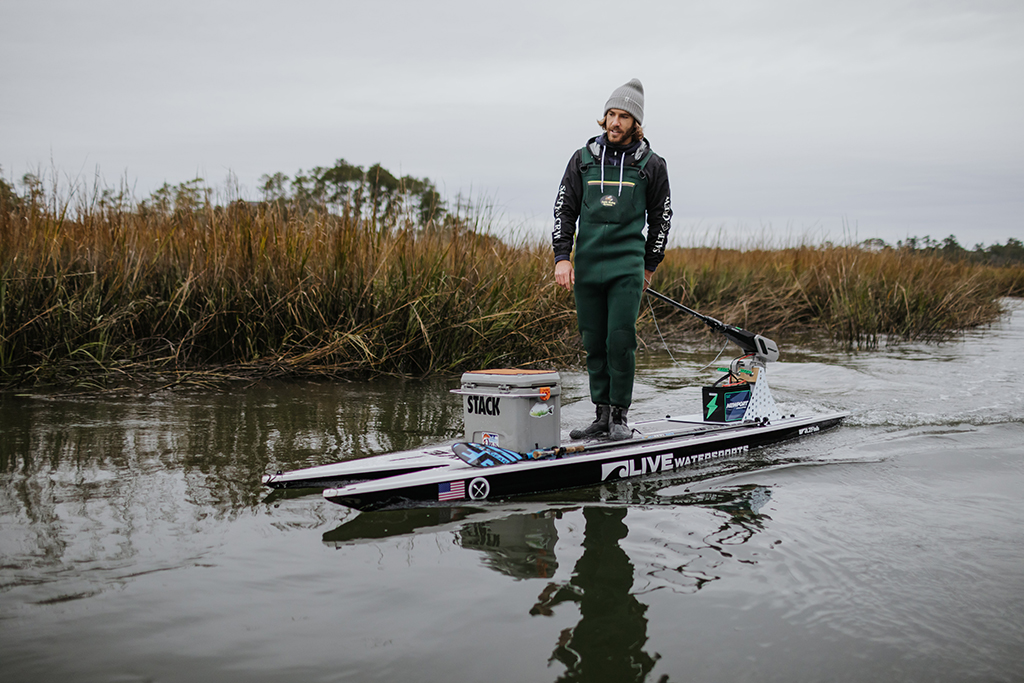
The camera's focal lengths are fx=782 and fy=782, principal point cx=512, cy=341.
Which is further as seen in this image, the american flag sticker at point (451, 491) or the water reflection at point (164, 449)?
the american flag sticker at point (451, 491)

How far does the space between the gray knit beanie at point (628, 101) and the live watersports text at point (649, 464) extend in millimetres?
2092

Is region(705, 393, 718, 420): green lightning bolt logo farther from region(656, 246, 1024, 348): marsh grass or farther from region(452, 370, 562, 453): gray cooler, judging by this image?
region(656, 246, 1024, 348): marsh grass

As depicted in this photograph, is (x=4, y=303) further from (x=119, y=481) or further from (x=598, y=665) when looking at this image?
(x=598, y=665)

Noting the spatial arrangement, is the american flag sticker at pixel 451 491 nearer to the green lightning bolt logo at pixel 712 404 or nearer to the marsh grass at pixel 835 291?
the green lightning bolt logo at pixel 712 404

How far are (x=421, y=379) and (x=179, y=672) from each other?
5.52 meters

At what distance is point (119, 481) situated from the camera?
13.0 feet

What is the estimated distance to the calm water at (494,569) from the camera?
7.58 ft

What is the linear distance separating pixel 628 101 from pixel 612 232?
2.64 ft

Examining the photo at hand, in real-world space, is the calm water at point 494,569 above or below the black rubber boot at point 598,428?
below

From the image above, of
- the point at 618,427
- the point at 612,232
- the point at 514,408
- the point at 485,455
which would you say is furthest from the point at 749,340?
the point at 485,455

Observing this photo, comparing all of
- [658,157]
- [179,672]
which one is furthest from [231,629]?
[658,157]

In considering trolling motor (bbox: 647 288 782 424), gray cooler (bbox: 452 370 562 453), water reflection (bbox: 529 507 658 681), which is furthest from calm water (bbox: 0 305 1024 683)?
trolling motor (bbox: 647 288 782 424)

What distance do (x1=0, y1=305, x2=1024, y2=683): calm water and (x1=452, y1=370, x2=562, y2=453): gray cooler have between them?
17.6 inches

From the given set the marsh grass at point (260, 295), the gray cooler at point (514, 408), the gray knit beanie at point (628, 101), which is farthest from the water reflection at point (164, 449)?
the gray knit beanie at point (628, 101)
